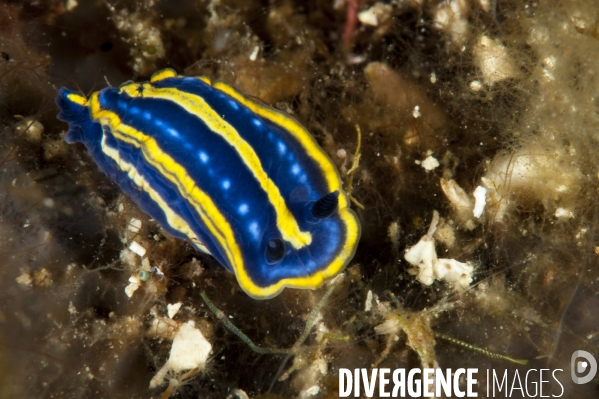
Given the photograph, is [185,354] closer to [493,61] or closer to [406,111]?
[406,111]

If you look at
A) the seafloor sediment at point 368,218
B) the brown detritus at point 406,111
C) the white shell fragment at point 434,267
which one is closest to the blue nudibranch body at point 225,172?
the seafloor sediment at point 368,218

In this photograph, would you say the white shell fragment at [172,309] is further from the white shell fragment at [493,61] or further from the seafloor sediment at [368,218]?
the white shell fragment at [493,61]

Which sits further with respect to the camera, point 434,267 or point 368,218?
point 368,218

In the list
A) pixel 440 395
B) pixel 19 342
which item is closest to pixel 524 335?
pixel 440 395

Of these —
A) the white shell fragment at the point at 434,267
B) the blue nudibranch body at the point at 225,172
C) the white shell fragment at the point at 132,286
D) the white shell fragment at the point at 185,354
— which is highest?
the blue nudibranch body at the point at 225,172

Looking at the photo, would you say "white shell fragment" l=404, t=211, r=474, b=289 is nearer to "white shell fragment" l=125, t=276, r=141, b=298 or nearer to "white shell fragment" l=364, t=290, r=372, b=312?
"white shell fragment" l=364, t=290, r=372, b=312

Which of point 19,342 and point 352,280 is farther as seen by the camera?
point 352,280

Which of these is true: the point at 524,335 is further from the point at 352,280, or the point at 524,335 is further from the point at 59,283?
the point at 59,283

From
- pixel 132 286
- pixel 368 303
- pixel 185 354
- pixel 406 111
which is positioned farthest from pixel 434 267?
pixel 132 286
